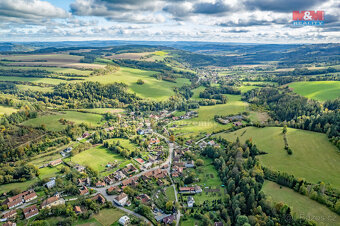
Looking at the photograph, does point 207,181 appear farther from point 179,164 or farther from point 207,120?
point 207,120

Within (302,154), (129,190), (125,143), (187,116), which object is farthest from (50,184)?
(302,154)

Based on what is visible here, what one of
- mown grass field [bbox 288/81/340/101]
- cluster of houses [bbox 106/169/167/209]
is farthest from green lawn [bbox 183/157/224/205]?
mown grass field [bbox 288/81/340/101]

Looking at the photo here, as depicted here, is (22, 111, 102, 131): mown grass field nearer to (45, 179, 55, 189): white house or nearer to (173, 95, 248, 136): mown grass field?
(45, 179, 55, 189): white house

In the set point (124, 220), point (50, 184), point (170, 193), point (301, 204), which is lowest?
point (170, 193)

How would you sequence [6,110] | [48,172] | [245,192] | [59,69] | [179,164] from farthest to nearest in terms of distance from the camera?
[59,69] → [6,110] → [179,164] → [48,172] → [245,192]

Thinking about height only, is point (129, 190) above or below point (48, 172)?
above

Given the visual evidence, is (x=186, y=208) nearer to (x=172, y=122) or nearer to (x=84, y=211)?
(x=84, y=211)

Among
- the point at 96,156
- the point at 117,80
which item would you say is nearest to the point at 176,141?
the point at 96,156
